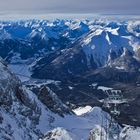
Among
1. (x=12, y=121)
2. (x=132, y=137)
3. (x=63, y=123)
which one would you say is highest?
(x=132, y=137)

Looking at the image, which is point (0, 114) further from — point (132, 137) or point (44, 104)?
point (132, 137)

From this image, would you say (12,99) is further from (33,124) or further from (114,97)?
(114,97)

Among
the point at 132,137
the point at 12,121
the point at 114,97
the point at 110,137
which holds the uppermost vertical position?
the point at 114,97

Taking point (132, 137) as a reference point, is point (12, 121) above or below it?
below

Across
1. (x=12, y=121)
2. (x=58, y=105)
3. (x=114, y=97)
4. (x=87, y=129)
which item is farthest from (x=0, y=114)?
(x=114, y=97)

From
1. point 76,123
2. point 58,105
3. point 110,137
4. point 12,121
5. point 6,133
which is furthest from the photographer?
point 58,105

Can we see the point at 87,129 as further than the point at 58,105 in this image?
No

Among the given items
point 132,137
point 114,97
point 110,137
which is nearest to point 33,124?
point 132,137

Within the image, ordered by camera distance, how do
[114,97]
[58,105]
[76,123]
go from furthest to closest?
[58,105]
[76,123]
[114,97]

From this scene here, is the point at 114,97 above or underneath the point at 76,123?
above
